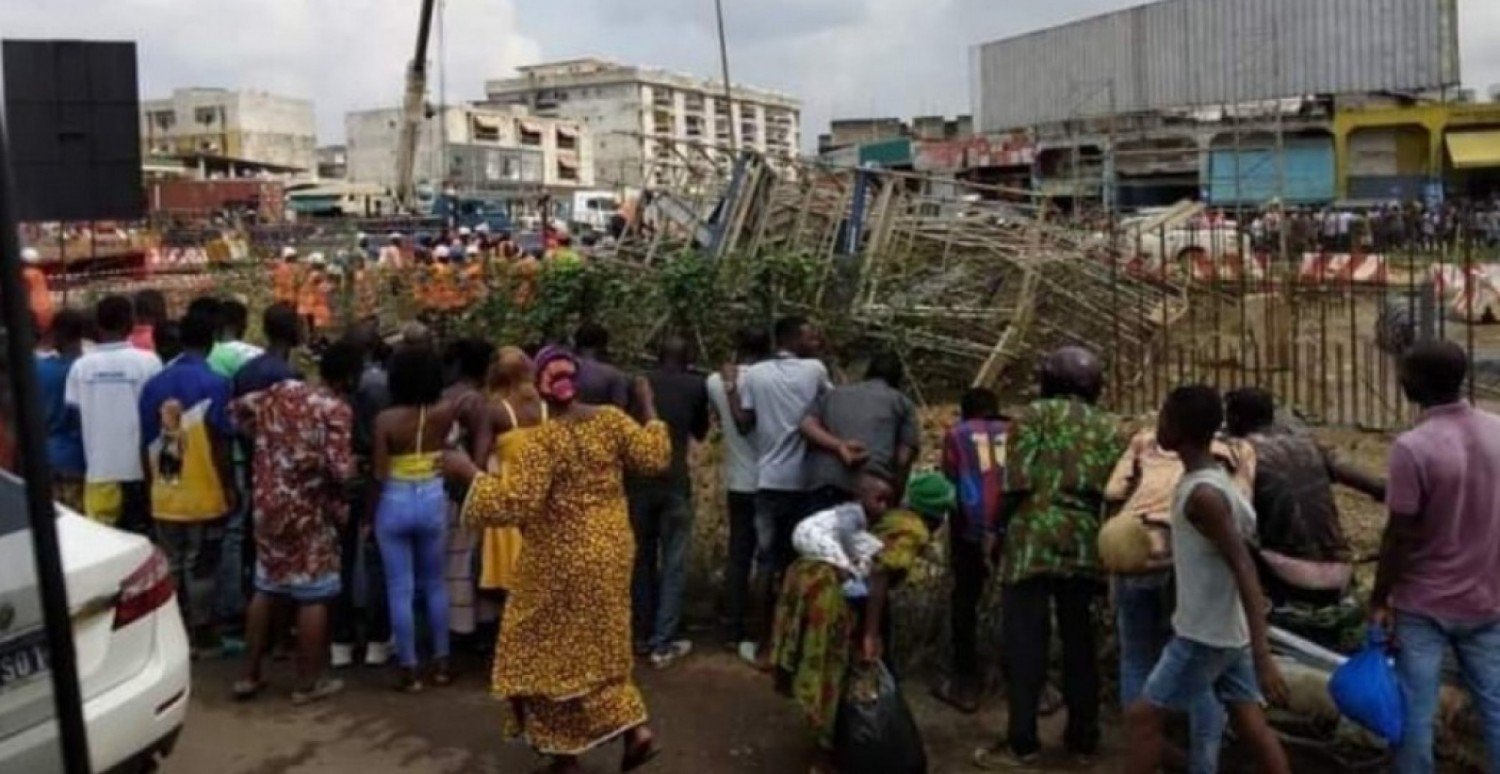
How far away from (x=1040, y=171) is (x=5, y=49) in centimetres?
5072

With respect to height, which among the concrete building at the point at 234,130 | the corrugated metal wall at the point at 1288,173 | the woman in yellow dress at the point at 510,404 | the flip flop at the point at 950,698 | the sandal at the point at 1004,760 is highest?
the concrete building at the point at 234,130

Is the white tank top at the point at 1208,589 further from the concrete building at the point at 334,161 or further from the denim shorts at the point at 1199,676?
the concrete building at the point at 334,161

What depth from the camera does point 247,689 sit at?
618cm

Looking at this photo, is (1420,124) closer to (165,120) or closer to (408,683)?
(408,683)

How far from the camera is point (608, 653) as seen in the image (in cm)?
502

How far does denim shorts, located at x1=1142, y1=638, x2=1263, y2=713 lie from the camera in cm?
432

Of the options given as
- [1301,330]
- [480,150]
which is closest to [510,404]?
[1301,330]

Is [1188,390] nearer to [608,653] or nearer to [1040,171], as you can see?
[608,653]

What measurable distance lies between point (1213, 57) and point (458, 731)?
55.1m

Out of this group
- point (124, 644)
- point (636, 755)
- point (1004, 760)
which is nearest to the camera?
point (124, 644)

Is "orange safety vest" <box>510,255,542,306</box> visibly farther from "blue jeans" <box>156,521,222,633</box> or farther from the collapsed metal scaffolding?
"blue jeans" <box>156,521,222,633</box>

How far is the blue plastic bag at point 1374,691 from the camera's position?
4262 millimetres

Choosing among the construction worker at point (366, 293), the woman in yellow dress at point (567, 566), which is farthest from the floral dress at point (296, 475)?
the construction worker at point (366, 293)

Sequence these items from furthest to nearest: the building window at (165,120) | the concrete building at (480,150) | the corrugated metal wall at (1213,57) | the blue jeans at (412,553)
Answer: the building window at (165,120) < the concrete building at (480,150) < the corrugated metal wall at (1213,57) < the blue jeans at (412,553)
